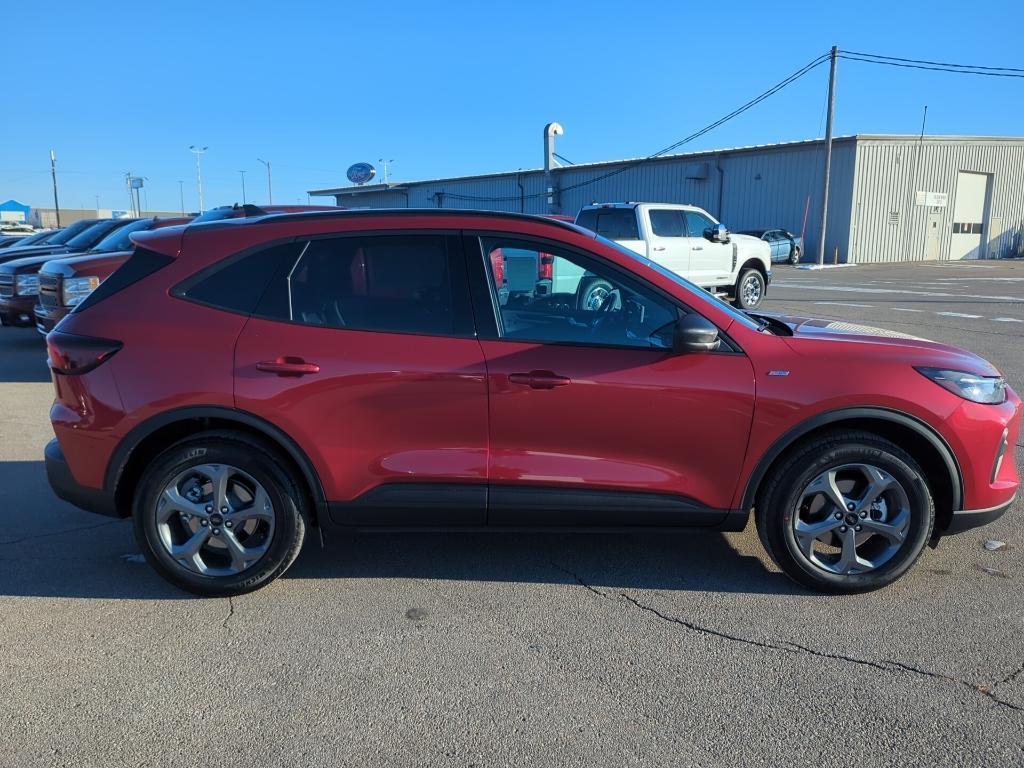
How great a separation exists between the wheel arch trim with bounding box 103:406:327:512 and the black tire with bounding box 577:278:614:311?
146 cm

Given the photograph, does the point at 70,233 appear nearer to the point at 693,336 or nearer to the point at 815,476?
the point at 693,336

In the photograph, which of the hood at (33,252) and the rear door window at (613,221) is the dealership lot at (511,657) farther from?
the rear door window at (613,221)

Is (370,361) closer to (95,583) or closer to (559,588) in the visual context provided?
(559,588)

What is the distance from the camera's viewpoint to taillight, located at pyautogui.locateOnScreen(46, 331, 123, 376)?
361cm

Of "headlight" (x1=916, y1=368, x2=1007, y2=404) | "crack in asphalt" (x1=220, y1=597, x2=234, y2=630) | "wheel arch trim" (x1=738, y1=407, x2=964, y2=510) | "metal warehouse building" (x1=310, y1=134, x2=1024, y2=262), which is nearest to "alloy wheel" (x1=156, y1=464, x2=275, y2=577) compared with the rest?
"crack in asphalt" (x1=220, y1=597, x2=234, y2=630)

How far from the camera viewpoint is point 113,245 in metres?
10.9

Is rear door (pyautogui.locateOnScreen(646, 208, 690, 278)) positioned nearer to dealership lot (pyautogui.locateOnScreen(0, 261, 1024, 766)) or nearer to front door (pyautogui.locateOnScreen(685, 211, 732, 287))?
front door (pyautogui.locateOnScreen(685, 211, 732, 287))

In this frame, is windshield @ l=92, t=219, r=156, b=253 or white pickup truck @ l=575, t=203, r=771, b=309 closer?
windshield @ l=92, t=219, r=156, b=253

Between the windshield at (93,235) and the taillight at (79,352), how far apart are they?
9.99 m

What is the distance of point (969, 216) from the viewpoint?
37.6 metres

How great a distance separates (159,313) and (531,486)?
73.2 inches

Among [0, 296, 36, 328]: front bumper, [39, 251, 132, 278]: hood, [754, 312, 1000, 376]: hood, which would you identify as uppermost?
[39, 251, 132, 278]: hood

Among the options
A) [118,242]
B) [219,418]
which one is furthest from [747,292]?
[219,418]

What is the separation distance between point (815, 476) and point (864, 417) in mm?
337
